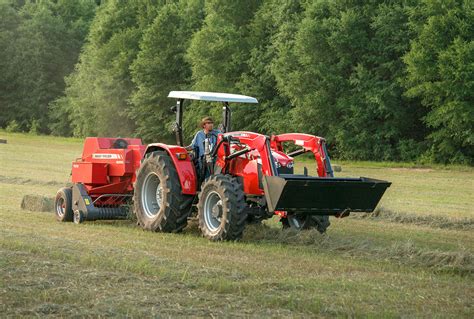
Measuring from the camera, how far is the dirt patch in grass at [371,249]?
11141 mm

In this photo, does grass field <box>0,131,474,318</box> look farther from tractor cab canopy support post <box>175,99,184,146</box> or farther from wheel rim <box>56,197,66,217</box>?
tractor cab canopy support post <box>175,99,184,146</box>

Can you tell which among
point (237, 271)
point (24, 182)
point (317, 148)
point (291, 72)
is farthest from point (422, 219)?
point (291, 72)

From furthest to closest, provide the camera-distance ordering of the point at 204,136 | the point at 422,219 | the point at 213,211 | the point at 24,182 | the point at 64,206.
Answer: the point at 24,182 → the point at 422,219 → the point at 64,206 → the point at 204,136 → the point at 213,211

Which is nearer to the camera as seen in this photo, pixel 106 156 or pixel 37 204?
pixel 106 156

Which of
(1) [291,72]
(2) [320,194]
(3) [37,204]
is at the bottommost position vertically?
(3) [37,204]

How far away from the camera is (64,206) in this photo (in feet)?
51.3

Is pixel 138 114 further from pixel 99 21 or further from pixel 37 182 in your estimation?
pixel 37 182

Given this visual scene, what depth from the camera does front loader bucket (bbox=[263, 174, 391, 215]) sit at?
1212 cm

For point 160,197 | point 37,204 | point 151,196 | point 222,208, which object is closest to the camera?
point 222,208

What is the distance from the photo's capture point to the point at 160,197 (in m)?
14.4

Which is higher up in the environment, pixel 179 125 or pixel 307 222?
pixel 179 125

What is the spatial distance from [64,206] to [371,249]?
18.7ft

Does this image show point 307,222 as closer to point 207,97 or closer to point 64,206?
point 207,97

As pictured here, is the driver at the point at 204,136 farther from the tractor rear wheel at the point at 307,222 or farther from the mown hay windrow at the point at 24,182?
the mown hay windrow at the point at 24,182
